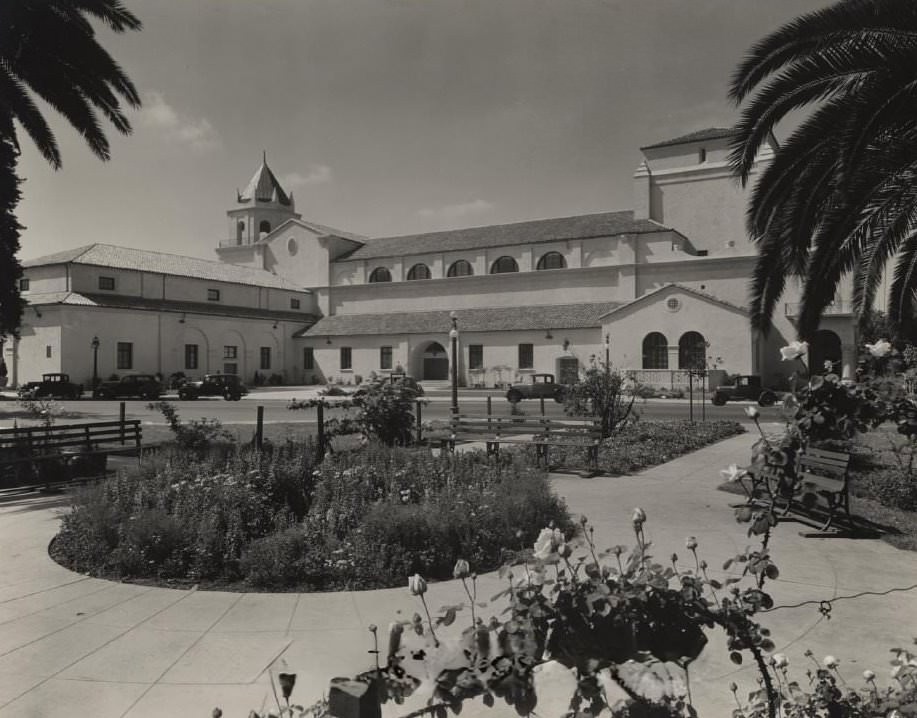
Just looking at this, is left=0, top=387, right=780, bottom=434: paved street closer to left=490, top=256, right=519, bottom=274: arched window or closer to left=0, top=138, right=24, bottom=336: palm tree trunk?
left=0, top=138, right=24, bottom=336: palm tree trunk

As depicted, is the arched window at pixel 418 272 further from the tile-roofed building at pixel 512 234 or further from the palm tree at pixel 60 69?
the palm tree at pixel 60 69

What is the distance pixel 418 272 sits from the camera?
54.5m

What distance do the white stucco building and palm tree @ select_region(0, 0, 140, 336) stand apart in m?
27.7

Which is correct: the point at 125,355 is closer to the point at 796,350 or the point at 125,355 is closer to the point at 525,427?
the point at 525,427

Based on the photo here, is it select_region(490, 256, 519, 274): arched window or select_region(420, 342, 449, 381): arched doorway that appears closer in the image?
select_region(490, 256, 519, 274): arched window

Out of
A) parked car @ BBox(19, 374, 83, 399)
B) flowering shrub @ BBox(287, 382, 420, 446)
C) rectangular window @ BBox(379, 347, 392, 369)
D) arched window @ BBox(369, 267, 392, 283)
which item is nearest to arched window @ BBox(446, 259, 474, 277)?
arched window @ BBox(369, 267, 392, 283)

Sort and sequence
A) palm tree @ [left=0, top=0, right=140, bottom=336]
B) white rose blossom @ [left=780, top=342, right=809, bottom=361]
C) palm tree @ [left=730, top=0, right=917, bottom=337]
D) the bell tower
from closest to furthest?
white rose blossom @ [left=780, top=342, right=809, bottom=361] → palm tree @ [left=730, top=0, right=917, bottom=337] → palm tree @ [left=0, top=0, right=140, bottom=336] → the bell tower

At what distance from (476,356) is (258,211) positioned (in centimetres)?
2841

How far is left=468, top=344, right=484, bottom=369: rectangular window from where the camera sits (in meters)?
47.4

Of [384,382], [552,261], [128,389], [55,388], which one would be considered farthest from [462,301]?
[384,382]

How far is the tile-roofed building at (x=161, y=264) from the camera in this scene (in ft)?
150

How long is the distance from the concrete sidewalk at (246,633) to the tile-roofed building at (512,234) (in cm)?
4162

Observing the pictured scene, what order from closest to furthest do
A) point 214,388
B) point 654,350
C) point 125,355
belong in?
point 214,388, point 654,350, point 125,355

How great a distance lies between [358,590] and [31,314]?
44.7m
